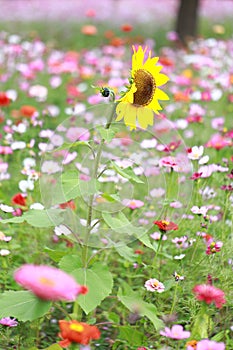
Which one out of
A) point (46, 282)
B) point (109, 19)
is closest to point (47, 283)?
point (46, 282)

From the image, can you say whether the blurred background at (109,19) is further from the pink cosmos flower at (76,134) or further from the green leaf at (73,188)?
the green leaf at (73,188)

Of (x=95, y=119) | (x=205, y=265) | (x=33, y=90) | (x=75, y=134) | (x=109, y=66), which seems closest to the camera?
(x=205, y=265)

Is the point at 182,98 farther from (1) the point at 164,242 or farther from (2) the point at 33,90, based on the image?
(1) the point at 164,242

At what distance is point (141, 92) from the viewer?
178cm

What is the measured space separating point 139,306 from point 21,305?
0.30 m

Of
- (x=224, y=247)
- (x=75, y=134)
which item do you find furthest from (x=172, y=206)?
(x=75, y=134)

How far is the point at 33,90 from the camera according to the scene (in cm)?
355

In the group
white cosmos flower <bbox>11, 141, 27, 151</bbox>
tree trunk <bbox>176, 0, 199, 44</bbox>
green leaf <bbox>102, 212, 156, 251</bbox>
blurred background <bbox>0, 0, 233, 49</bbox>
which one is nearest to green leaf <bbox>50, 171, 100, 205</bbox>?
green leaf <bbox>102, 212, 156, 251</bbox>

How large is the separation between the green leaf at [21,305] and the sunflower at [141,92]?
1.72ft

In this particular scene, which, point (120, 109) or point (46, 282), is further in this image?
point (120, 109)

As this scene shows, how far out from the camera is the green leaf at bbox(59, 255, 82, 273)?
1.77 m

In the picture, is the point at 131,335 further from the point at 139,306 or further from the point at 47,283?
the point at 47,283

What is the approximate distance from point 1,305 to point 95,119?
5.66ft

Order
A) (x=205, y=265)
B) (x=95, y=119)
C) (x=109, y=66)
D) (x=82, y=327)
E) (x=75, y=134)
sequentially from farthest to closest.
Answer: (x=109, y=66)
(x=95, y=119)
(x=75, y=134)
(x=205, y=265)
(x=82, y=327)
